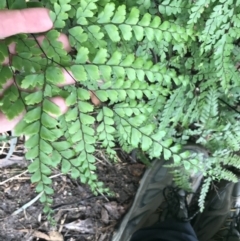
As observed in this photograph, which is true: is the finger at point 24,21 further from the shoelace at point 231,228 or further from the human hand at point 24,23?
the shoelace at point 231,228

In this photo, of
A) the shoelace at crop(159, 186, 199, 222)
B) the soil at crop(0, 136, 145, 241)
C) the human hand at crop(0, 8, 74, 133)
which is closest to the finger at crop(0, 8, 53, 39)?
the human hand at crop(0, 8, 74, 133)

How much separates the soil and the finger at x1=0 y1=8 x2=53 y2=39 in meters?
0.92

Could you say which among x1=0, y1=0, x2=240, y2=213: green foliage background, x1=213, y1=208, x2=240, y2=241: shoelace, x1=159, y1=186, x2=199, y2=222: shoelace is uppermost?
x1=0, y1=0, x2=240, y2=213: green foliage background

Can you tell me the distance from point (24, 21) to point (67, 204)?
42.3 inches

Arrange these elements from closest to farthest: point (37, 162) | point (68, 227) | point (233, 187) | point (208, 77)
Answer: point (37, 162)
point (208, 77)
point (68, 227)
point (233, 187)

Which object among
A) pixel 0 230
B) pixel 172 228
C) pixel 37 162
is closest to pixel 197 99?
pixel 172 228

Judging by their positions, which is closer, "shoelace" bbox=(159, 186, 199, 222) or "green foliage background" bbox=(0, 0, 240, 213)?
"green foliage background" bbox=(0, 0, 240, 213)

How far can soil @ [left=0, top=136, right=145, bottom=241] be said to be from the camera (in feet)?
5.93

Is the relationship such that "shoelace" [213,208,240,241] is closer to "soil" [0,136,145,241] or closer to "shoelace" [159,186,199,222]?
"shoelace" [159,186,199,222]

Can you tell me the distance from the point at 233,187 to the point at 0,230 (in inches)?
44.3

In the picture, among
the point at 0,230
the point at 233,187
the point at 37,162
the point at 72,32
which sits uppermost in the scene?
the point at 72,32

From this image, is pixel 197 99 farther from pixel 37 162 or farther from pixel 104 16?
pixel 37 162

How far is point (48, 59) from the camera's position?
1033 millimetres

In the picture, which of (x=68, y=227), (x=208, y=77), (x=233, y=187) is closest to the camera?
(x=208, y=77)
